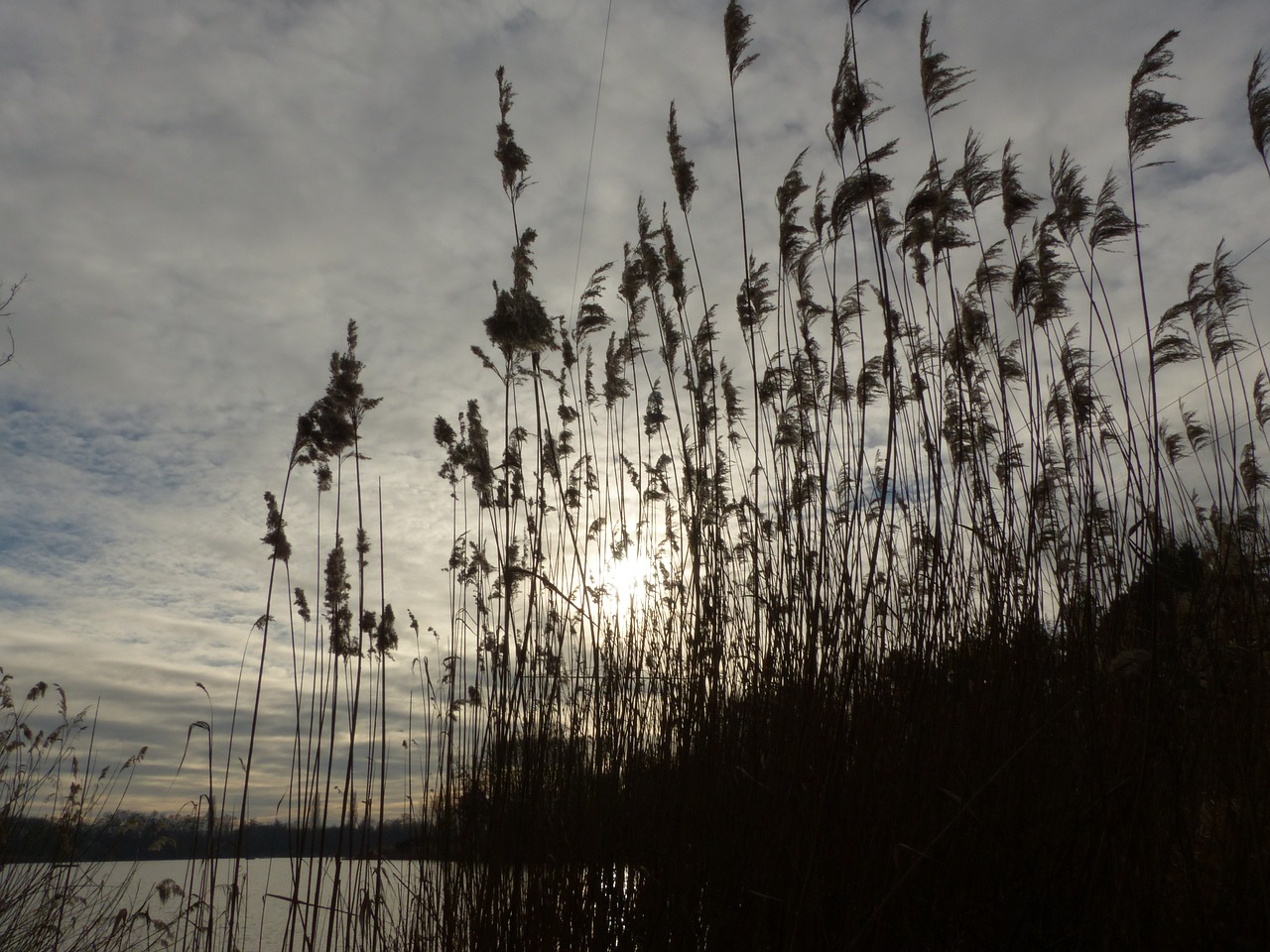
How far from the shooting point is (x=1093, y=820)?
1934 millimetres

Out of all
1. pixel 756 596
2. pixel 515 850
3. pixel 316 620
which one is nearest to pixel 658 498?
pixel 756 596

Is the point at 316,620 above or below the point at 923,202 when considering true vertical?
below

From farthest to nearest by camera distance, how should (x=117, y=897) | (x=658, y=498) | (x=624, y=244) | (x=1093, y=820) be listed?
(x=117, y=897)
(x=658, y=498)
(x=624, y=244)
(x=1093, y=820)

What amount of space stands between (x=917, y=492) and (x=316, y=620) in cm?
342

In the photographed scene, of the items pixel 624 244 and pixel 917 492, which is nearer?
pixel 917 492

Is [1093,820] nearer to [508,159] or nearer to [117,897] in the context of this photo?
[508,159]

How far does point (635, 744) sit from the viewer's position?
2990 mm

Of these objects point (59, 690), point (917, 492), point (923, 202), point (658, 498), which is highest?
point (923, 202)

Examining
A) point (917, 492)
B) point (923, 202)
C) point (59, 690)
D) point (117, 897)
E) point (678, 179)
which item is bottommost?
point (117, 897)

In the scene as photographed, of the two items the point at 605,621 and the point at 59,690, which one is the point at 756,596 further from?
the point at 59,690

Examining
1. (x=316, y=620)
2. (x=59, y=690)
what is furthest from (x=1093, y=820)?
(x=59, y=690)

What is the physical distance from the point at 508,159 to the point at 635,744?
7.86 ft

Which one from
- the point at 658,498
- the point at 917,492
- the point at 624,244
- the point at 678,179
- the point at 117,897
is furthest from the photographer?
the point at 117,897

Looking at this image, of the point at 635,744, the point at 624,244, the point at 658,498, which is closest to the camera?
the point at 635,744
